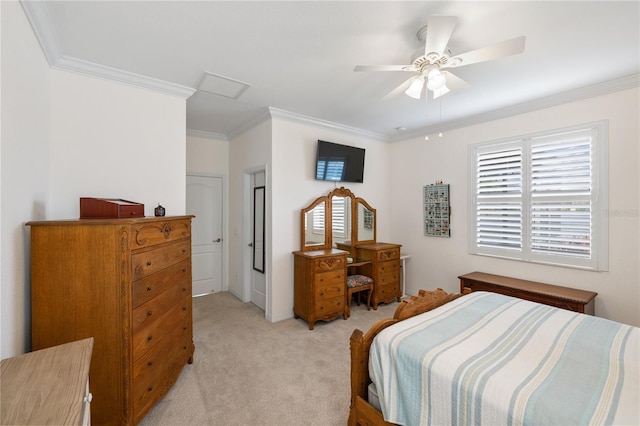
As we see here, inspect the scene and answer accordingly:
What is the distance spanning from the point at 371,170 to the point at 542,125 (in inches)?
89.8

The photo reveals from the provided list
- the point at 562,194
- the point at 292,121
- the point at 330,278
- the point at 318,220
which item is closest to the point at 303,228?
the point at 318,220

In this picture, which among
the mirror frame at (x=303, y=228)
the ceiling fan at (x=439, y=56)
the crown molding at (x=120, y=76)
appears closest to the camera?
the ceiling fan at (x=439, y=56)

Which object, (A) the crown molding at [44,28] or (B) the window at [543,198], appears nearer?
(A) the crown molding at [44,28]

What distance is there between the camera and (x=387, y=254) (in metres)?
4.14

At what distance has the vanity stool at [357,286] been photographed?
3.71 meters

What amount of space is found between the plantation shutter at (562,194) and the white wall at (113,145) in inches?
160

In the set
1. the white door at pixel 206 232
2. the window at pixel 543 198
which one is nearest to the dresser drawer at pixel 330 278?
the window at pixel 543 198

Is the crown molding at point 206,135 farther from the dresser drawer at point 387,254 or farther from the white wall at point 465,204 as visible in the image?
the dresser drawer at point 387,254

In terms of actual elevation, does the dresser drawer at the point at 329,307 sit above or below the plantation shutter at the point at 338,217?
below

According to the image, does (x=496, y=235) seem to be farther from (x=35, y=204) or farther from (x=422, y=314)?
(x=35, y=204)

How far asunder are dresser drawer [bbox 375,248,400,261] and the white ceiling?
82.8 inches

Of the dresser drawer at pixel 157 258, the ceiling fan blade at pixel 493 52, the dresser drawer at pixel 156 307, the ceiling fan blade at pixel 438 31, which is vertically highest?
the ceiling fan blade at pixel 438 31

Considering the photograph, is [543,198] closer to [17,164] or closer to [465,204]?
[465,204]

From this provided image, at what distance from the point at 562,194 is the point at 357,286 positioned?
264 cm
